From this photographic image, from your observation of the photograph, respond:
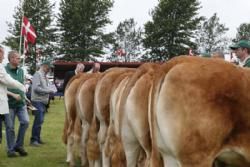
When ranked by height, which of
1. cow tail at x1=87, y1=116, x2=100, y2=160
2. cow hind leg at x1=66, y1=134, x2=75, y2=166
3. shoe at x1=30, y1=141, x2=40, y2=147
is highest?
cow tail at x1=87, y1=116, x2=100, y2=160

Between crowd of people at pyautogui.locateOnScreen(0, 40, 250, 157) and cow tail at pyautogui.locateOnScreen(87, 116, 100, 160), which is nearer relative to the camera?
cow tail at pyautogui.locateOnScreen(87, 116, 100, 160)

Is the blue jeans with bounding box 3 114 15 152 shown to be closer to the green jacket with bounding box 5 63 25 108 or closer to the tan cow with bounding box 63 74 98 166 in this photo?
the green jacket with bounding box 5 63 25 108

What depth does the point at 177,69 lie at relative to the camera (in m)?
4.09

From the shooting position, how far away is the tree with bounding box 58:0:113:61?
5666 centimetres

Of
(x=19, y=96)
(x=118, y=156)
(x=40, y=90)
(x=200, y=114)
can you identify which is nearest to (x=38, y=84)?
(x=40, y=90)

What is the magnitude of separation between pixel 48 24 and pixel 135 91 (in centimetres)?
5172

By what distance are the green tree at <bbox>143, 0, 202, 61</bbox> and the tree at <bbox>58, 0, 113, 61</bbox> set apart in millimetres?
5791

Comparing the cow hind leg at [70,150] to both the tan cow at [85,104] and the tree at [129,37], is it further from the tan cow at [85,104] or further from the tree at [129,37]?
the tree at [129,37]

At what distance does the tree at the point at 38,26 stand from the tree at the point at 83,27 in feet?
6.24

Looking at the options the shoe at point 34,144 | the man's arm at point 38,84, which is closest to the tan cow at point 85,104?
the man's arm at point 38,84

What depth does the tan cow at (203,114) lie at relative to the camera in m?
3.95

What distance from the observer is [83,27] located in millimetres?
57750

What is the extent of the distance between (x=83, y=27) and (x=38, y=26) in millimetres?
5852

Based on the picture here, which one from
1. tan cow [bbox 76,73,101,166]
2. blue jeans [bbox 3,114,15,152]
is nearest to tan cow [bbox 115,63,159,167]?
tan cow [bbox 76,73,101,166]
